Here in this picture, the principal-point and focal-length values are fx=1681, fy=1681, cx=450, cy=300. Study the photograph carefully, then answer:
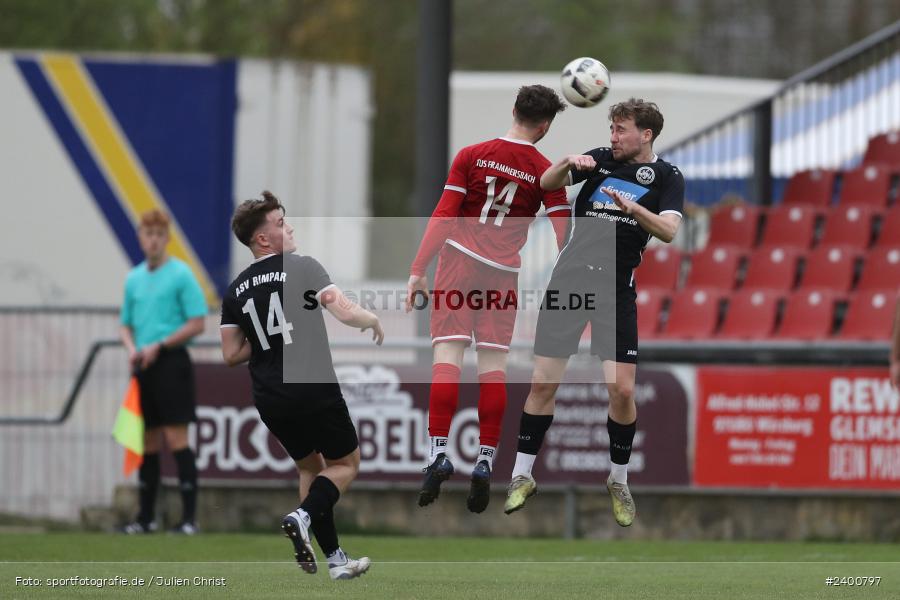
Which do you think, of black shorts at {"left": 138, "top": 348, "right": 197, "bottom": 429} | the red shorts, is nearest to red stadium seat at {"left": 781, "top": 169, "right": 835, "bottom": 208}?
black shorts at {"left": 138, "top": 348, "right": 197, "bottom": 429}

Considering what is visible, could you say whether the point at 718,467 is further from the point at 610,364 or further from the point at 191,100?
the point at 191,100

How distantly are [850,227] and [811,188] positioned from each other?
130 centimetres

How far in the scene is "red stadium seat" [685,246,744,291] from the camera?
56.8 ft

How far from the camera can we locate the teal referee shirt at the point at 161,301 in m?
13.5

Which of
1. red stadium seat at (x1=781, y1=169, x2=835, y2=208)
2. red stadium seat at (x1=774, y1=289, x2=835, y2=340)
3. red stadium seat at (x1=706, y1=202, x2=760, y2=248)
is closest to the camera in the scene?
red stadium seat at (x1=774, y1=289, x2=835, y2=340)

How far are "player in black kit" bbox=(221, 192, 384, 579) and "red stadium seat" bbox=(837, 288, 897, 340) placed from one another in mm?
7420

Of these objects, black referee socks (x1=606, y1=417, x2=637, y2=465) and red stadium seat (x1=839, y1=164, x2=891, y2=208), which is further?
red stadium seat (x1=839, y1=164, x2=891, y2=208)

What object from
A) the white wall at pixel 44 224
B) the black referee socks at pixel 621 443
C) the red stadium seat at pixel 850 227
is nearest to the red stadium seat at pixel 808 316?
the red stadium seat at pixel 850 227

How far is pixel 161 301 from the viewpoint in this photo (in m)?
13.5

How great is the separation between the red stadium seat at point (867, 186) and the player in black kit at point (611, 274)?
27.0 ft

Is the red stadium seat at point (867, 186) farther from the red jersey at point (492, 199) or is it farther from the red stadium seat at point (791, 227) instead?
the red jersey at point (492, 199)

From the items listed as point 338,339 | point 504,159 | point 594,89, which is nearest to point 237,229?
point 504,159

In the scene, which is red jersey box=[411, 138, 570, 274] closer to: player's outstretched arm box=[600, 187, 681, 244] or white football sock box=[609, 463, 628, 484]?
player's outstretched arm box=[600, 187, 681, 244]

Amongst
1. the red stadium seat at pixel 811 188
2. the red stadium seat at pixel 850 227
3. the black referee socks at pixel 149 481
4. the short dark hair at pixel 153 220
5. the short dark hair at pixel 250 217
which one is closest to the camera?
the short dark hair at pixel 250 217
